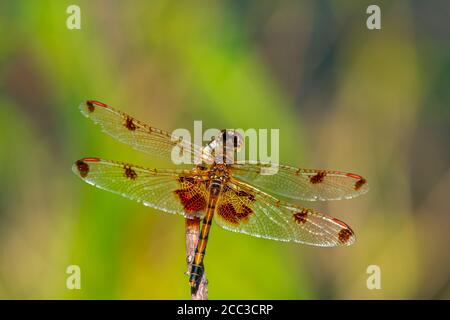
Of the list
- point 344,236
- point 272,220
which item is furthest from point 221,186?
point 344,236

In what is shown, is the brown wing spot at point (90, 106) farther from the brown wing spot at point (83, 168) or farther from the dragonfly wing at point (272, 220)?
the dragonfly wing at point (272, 220)

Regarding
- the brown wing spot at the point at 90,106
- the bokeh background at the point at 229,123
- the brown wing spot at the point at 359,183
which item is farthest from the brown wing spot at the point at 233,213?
the brown wing spot at the point at 90,106

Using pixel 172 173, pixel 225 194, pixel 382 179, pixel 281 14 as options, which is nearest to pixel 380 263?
pixel 382 179

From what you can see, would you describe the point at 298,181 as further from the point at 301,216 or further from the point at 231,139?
the point at 231,139

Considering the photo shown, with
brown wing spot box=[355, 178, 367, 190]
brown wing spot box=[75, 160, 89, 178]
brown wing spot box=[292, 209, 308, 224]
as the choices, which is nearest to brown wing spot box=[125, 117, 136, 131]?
brown wing spot box=[75, 160, 89, 178]

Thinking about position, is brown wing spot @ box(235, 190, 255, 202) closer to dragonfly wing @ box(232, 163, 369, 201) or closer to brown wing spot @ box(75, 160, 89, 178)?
dragonfly wing @ box(232, 163, 369, 201)

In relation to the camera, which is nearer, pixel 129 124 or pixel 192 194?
pixel 192 194

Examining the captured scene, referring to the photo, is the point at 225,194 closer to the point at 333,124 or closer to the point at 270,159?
the point at 270,159
